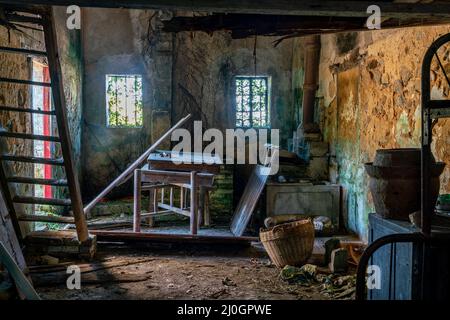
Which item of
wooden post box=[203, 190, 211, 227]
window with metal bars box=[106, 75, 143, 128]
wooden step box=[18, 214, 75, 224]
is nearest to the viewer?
wooden step box=[18, 214, 75, 224]

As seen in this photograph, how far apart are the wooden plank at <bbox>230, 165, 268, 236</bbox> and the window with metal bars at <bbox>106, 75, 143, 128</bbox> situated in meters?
3.91

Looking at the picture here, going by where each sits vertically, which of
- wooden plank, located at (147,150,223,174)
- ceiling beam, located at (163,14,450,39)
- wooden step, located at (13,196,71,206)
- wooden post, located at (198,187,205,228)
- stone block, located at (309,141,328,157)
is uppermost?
ceiling beam, located at (163,14,450,39)

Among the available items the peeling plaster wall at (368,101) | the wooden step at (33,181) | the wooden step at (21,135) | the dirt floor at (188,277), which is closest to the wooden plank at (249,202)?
the dirt floor at (188,277)

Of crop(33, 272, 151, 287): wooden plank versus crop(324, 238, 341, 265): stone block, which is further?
crop(324, 238, 341, 265): stone block

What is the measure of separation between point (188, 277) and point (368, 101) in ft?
12.3

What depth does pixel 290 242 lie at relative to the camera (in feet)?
17.8

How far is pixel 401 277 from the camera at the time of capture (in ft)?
10.1

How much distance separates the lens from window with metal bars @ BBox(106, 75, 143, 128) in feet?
35.5

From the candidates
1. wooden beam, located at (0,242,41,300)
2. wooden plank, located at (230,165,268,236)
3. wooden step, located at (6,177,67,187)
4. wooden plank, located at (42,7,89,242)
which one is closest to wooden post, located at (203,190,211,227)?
wooden plank, located at (230,165,268,236)

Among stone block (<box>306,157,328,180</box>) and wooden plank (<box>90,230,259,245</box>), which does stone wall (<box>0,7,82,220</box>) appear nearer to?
wooden plank (<box>90,230,259,245</box>)

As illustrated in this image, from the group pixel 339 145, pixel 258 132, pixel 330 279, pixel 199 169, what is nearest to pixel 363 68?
pixel 339 145

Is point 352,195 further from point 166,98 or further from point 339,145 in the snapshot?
point 166,98

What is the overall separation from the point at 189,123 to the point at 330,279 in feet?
21.2

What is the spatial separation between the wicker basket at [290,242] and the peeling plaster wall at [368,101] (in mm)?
1600
